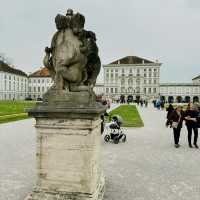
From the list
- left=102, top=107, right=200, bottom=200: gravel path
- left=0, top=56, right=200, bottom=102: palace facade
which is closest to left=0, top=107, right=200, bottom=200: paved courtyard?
left=102, top=107, right=200, bottom=200: gravel path

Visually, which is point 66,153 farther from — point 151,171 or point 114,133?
point 114,133

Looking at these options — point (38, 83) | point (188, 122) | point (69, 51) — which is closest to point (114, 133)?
point (188, 122)

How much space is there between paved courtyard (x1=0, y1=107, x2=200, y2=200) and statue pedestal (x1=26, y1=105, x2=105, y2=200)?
0.69 m

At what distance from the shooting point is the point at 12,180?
6.49 meters

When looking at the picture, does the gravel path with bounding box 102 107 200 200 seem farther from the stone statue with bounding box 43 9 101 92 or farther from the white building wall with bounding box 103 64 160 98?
the white building wall with bounding box 103 64 160 98

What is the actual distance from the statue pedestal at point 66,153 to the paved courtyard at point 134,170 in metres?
0.69

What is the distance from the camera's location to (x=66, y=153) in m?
5.01

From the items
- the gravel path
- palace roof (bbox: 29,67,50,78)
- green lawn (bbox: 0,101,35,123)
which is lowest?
the gravel path

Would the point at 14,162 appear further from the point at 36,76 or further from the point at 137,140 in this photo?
the point at 36,76

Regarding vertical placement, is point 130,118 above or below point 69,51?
below

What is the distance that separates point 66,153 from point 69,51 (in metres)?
1.71

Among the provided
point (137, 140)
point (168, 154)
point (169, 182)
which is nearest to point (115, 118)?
point (137, 140)

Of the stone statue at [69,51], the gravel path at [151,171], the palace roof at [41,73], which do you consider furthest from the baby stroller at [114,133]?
the palace roof at [41,73]

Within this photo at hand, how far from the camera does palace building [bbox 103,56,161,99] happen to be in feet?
390
